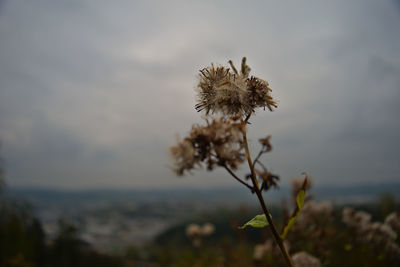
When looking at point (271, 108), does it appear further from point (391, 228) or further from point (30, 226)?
point (30, 226)

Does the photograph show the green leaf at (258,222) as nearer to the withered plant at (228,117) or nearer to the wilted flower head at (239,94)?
the withered plant at (228,117)

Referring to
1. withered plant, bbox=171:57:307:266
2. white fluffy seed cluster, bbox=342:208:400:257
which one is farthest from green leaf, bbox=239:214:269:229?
white fluffy seed cluster, bbox=342:208:400:257

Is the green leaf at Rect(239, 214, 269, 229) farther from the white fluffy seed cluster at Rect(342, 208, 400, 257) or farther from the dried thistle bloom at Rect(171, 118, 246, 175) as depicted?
the white fluffy seed cluster at Rect(342, 208, 400, 257)

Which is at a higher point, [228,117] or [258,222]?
[228,117]

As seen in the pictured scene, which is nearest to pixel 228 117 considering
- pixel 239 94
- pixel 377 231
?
pixel 239 94

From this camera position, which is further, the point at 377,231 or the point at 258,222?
the point at 377,231

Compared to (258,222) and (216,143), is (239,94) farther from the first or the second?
(258,222)
